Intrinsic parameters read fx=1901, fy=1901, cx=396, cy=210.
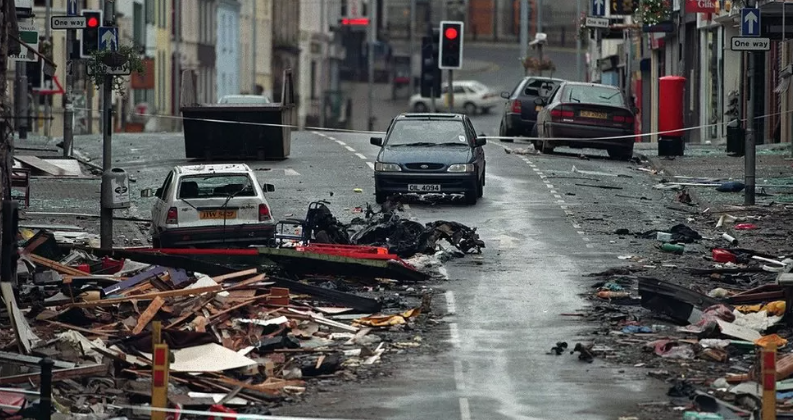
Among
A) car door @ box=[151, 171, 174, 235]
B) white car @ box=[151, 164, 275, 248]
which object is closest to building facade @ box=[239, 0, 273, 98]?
car door @ box=[151, 171, 174, 235]

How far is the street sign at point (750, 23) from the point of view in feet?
97.8

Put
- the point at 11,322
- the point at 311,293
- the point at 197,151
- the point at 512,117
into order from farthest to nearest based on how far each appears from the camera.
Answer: the point at 512,117 < the point at 197,151 < the point at 311,293 < the point at 11,322

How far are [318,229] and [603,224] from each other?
534 centimetres

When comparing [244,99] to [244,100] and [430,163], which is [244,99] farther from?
[430,163]

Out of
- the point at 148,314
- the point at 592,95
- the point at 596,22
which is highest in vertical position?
the point at 596,22

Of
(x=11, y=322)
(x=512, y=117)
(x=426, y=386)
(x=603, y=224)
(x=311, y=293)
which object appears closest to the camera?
(x=426, y=386)

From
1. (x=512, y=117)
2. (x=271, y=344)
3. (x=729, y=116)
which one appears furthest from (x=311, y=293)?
(x=729, y=116)

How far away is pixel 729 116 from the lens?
174 feet

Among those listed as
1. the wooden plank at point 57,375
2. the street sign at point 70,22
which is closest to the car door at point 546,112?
the street sign at point 70,22

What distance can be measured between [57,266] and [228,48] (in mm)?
78830

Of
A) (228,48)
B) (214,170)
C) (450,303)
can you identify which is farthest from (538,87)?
(228,48)

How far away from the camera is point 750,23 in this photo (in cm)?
2988

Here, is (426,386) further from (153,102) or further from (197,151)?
(153,102)

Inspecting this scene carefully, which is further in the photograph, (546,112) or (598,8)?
(598,8)
